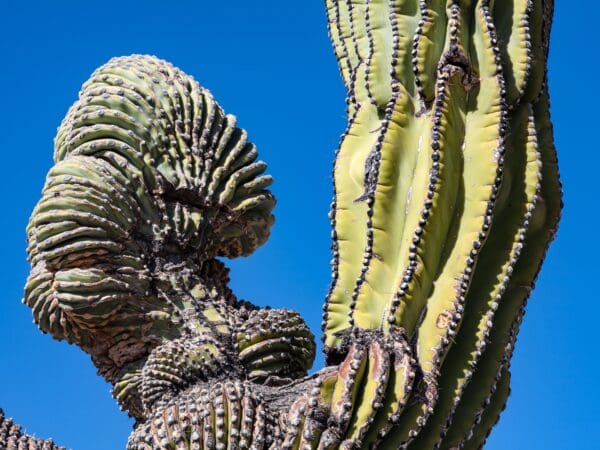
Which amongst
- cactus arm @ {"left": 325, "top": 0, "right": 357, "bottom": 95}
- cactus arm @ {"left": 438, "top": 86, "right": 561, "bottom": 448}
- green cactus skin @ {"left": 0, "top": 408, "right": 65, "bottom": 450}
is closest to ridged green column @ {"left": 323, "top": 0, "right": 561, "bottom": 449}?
cactus arm @ {"left": 438, "top": 86, "right": 561, "bottom": 448}

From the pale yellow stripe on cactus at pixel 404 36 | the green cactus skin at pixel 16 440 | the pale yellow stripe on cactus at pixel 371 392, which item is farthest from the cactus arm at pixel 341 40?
the green cactus skin at pixel 16 440

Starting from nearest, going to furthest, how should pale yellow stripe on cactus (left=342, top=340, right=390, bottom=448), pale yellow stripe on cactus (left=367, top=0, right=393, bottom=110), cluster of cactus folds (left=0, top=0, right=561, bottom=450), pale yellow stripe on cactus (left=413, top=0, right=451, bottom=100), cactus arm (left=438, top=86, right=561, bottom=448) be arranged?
pale yellow stripe on cactus (left=342, top=340, right=390, bottom=448) < cluster of cactus folds (left=0, top=0, right=561, bottom=450) < cactus arm (left=438, top=86, right=561, bottom=448) < pale yellow stripe on cactus (left=413, top=0, right=451, bottom=100) < pale yellow stripe on cactus (left=367, top=0, right=393, bottom=110)

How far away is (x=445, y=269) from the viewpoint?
381cm

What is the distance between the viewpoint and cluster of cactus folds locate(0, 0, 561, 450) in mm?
3732

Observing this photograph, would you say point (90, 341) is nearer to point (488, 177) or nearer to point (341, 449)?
point (341, 449)

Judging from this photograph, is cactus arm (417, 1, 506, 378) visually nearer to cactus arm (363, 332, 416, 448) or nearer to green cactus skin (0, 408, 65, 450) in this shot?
cactus arm (363, 332, 416, 448)

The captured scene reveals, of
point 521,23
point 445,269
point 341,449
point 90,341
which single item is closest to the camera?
point 341,449

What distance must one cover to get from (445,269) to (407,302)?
18cm

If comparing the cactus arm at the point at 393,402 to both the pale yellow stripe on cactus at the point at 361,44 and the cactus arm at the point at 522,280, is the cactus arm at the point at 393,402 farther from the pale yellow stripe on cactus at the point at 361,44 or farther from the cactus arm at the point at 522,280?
the pale yellow stripe on cactus at the point at 361,44

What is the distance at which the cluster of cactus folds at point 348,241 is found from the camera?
3.73 m

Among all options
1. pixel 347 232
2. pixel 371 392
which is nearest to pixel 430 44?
pixel 347 232

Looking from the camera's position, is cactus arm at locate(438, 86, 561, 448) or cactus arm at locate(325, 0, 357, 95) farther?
cactus arm at locate(325, 0, 357, 95)

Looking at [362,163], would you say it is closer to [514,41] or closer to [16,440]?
[514,41]

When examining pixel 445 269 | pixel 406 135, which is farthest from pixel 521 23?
pixel 445 269
